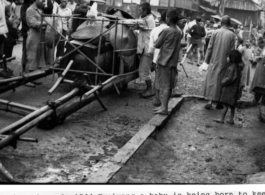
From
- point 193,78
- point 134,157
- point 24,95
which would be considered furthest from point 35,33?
point 193,78

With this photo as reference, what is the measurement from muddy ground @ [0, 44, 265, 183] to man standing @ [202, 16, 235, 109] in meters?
0.51

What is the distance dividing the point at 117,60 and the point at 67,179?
3.69 meters

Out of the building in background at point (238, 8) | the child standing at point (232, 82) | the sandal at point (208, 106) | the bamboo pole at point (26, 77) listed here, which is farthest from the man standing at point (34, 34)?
the building in background at point (238, 8)

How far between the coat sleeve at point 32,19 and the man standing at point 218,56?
3.40m

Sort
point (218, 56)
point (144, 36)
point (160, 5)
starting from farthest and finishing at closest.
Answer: point (160, 5) → point (144, 36) → point (218, 56)

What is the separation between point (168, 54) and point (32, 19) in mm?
3032

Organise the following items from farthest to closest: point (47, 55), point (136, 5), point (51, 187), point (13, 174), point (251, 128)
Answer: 1. point (136, 5)
2. point (47, 55)
3. point (251, 128)
4. point (13, 174)
5. point (51, 187)

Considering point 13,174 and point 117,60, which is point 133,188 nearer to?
point 13,174

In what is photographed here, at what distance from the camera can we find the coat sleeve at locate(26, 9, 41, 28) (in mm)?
7301

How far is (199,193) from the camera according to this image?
3.13 metres

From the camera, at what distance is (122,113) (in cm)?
639

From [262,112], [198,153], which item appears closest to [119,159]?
[198,153]

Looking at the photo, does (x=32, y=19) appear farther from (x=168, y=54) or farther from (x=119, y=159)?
(x=119, y=159)

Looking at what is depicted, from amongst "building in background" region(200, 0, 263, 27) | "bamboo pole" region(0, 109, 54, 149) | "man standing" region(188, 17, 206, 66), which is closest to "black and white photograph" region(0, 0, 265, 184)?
"bamboo pole" region(0, 109, 54, 149)
